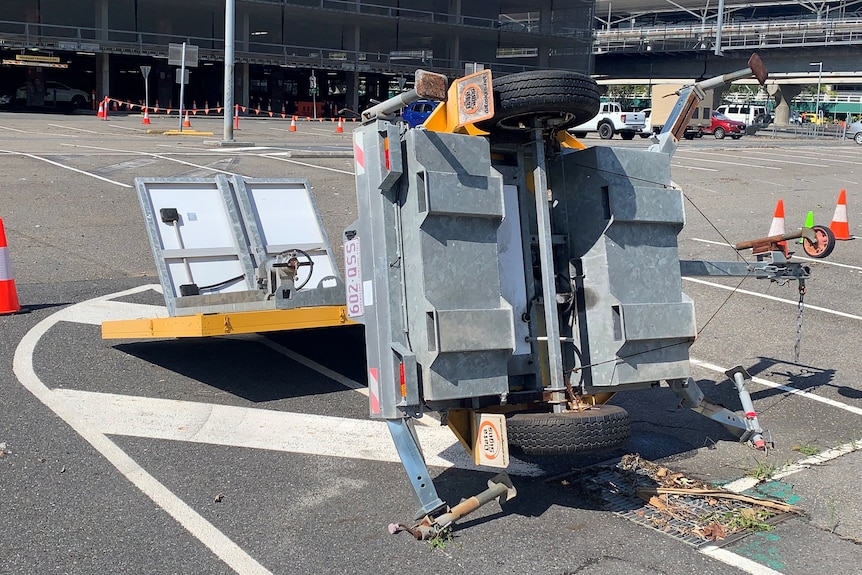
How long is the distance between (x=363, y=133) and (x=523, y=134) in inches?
36.5

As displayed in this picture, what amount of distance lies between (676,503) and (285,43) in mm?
55338

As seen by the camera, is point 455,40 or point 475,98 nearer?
point 475,98

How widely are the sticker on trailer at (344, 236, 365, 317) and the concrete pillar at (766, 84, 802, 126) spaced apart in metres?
77.5

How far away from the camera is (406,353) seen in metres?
4.59

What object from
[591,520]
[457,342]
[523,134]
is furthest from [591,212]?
[591,520]

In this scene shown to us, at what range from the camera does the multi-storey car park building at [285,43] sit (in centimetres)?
4978

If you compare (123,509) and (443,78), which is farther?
(123,509)

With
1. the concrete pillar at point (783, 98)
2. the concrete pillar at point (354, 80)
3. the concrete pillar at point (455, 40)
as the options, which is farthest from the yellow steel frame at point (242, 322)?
the concrete pillar at point (783, 98)

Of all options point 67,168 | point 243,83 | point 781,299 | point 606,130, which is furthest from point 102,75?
point 781,299

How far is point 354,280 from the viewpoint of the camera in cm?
501

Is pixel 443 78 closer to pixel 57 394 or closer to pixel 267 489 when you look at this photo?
pixel 267 489

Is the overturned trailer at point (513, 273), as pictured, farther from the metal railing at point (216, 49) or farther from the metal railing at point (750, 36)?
the metal railing at point (750, 36)

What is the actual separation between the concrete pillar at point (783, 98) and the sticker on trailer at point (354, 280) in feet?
254

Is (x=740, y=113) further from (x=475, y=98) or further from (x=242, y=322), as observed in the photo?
(x=475, y=98)
